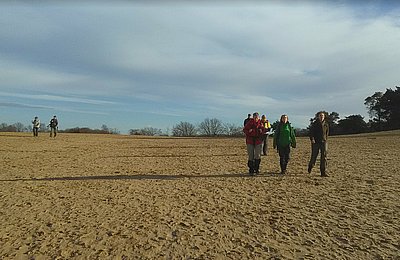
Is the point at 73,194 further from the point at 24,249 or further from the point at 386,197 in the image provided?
the point at 386,197

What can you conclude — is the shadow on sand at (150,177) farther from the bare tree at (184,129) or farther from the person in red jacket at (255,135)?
the bare tree at (184,129)

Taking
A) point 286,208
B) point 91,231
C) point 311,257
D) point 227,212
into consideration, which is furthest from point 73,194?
point 311,257

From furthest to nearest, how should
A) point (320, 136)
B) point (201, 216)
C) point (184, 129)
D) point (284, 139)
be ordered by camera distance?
point (184, 129) < point (284, 139) < point (320, 136) < point (201, 216)

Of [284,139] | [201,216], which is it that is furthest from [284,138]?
[201,216]

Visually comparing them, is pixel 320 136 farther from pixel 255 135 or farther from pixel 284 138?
pixel 255 135

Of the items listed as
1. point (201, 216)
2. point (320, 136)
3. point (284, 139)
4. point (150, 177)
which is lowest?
point (201, 216)

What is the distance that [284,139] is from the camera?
950 cm

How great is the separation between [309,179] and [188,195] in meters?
3.83

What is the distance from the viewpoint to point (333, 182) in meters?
8.30

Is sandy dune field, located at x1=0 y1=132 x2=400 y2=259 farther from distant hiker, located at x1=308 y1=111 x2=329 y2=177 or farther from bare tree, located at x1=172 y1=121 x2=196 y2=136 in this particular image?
bare tree, located at x1=172 y1=121 x2=196 y2=136

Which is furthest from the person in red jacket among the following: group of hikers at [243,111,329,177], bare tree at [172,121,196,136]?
bare tree at [172,121,196,136]

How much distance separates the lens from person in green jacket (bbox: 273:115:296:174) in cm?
948

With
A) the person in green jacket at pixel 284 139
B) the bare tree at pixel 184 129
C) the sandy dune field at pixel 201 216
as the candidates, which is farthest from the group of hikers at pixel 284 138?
the bare tree at pixel 184 129

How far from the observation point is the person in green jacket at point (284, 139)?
9.48m
